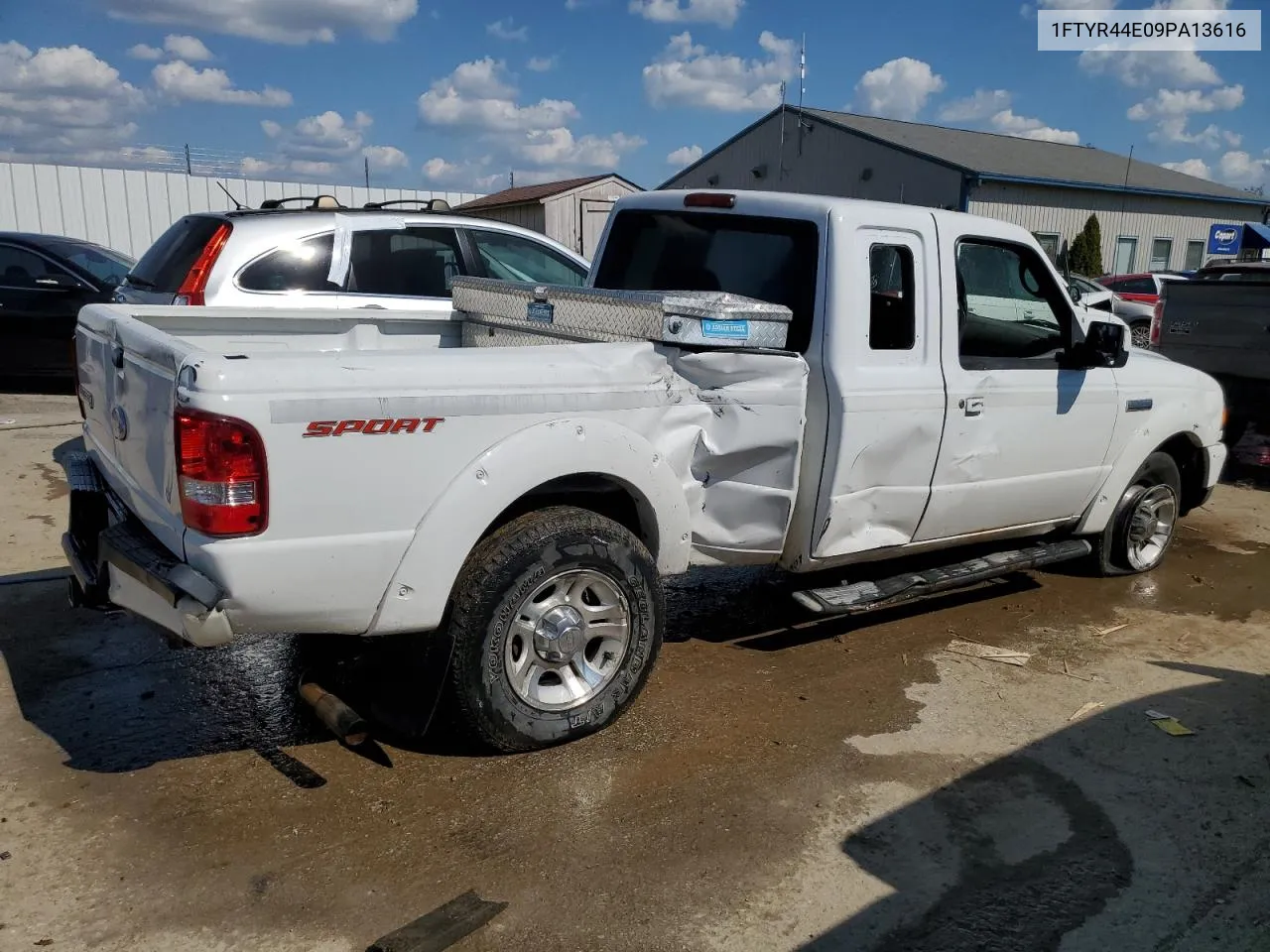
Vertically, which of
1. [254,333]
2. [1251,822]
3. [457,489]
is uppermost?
[254,333]

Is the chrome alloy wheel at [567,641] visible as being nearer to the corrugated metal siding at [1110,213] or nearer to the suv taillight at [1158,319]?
the suv taillight at [1158,319]

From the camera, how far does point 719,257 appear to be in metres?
4.73

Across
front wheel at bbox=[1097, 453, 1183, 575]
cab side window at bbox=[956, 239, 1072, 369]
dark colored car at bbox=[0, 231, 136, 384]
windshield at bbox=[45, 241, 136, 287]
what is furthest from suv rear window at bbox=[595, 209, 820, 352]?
windshield at bbox=[45, 241, 136, 287]

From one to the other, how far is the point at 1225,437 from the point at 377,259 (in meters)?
7.84

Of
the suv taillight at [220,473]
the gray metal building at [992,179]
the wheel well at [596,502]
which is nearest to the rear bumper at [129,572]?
the suv taillight at [220,473]

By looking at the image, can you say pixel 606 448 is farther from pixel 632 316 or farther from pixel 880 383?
pixel 880 383

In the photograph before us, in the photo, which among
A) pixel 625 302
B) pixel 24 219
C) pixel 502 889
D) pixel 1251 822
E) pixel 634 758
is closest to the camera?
pixel 502 889

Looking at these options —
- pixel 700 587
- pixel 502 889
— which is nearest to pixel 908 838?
pixel 502 889

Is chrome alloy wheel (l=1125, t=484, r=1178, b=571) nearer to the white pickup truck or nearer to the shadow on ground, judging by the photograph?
the white pickup truck

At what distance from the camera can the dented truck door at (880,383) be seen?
4230 millimetres

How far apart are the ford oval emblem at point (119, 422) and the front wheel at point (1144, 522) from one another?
16.7 ft

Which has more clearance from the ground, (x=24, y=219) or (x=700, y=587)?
(x=24, y=219)

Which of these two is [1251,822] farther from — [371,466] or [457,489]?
[371,466]

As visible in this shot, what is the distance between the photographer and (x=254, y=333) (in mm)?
4613
